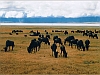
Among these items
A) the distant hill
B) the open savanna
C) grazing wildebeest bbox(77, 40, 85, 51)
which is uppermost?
the distant hill

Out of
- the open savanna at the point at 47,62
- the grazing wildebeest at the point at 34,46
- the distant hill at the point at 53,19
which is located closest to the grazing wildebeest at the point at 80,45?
the open savanna at the point at 47,62

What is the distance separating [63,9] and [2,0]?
17.1ft

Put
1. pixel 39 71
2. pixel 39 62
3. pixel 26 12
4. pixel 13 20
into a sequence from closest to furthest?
pixel 39 71 < pixel 39 62 < pixel 26 12 < pixel 13 20

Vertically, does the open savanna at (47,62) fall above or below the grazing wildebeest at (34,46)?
below

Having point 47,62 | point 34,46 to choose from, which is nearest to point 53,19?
point 34,46

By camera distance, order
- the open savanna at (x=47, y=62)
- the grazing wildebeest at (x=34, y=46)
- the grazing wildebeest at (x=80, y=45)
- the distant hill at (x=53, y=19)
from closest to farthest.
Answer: the open savanna at (x=47, y=62) < the distant hill at (x=53, y=19) < the grazing wildebeest at (x=34, y=46) < the grazing wildebeest at (x=80, y=45)

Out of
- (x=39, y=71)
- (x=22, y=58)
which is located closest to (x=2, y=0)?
(x=22, y=58)

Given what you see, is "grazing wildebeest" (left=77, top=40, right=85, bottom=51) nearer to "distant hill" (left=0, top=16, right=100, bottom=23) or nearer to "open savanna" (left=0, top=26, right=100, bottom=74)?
"open savanna" (left=0, top=26, right=100, bottom=74)

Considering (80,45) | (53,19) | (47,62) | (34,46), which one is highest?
(53,19)

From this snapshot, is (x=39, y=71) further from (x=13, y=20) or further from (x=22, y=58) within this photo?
(x=13, y=20)

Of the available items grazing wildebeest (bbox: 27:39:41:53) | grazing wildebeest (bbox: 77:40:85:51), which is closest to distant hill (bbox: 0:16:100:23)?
grazing wildebeest (bbox: 27:39:41:53)

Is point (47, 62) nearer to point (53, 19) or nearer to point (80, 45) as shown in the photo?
point (53, 19)

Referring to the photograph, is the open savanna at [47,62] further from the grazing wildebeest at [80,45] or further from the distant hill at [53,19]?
the distant hill at [53,19]

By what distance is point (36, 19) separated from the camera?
24.6m
